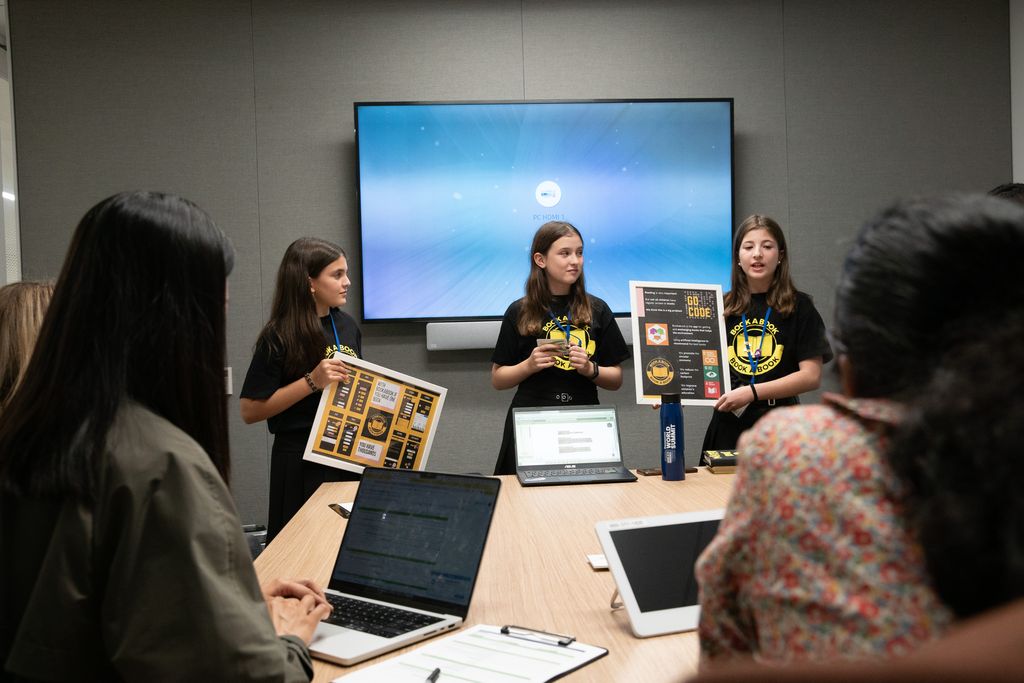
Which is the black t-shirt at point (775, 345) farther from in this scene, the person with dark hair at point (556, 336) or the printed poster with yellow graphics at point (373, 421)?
the printed poster with yellow graphics at point (373, 421)

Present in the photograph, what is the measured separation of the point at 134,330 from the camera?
3.79 feet

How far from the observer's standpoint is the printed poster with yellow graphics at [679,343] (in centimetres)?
309

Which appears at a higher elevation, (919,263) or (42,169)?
(42,169)

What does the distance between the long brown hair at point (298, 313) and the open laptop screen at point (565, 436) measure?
80 cm

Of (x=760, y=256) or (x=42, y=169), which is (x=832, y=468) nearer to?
(x=760, y=256)

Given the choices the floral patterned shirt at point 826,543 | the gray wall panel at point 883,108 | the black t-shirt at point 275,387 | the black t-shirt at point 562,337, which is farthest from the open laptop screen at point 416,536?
the gray wall panel at point 883,108

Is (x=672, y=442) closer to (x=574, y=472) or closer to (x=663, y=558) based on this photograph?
(x=574, y=472)

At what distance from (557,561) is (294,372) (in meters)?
1.50

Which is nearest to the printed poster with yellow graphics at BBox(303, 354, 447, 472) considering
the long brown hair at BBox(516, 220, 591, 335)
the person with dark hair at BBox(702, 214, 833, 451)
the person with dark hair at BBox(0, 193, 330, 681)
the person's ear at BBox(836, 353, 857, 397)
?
the long brown hair at BBox(516, 220, 591, 335)

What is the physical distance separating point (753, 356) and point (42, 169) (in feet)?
12.1

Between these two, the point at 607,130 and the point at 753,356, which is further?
the point at 607,130

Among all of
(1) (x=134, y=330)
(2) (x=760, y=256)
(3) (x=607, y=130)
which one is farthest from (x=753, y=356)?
(1) (x=134, y=330)

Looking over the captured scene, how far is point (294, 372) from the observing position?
10.3 feet

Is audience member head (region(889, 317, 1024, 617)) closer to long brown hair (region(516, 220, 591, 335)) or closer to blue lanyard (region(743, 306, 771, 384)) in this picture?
blue lanyard (region(743, 306, 771, 384))
